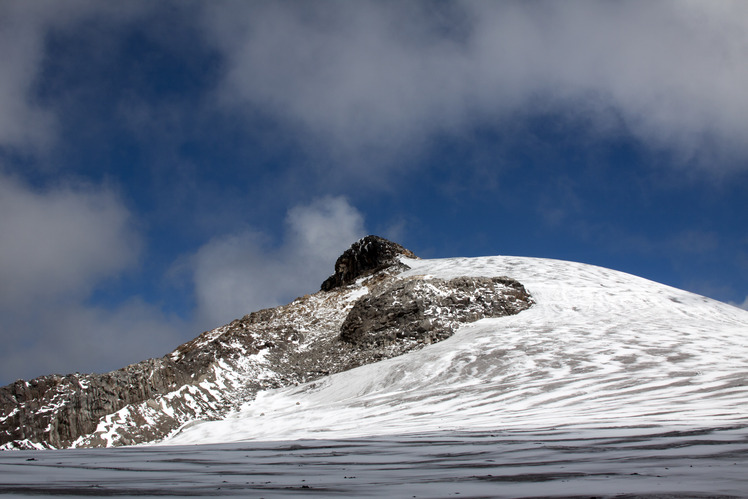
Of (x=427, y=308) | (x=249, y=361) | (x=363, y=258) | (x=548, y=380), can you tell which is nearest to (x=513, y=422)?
(x=548, y=380)

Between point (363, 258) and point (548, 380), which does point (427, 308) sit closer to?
point (548, 380)

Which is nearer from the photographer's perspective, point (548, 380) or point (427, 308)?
point (548, 380)

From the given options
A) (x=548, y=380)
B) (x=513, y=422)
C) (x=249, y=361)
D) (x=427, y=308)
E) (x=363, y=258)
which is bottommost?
(x=513, y=422)

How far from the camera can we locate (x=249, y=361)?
73.8 ft

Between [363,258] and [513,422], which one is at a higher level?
[363,258]

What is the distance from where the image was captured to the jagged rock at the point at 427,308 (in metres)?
23.3

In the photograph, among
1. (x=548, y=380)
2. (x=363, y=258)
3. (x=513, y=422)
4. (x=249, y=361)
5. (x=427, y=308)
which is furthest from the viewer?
(x=363, y=258)

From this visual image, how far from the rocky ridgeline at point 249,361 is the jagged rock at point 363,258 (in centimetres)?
535

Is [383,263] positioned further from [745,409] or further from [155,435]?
[745,409]

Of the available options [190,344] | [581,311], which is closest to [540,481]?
[581,311]

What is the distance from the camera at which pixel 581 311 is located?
949 inches

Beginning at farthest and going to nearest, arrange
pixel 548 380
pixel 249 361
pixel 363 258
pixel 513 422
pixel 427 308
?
1. pixel 363 258
2. pixel 427 308
3. pixel 249 361
4. pixel 548 380
5. pixel 513 422

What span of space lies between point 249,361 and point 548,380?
12951 mm

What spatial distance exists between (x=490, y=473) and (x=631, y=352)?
621 inches
